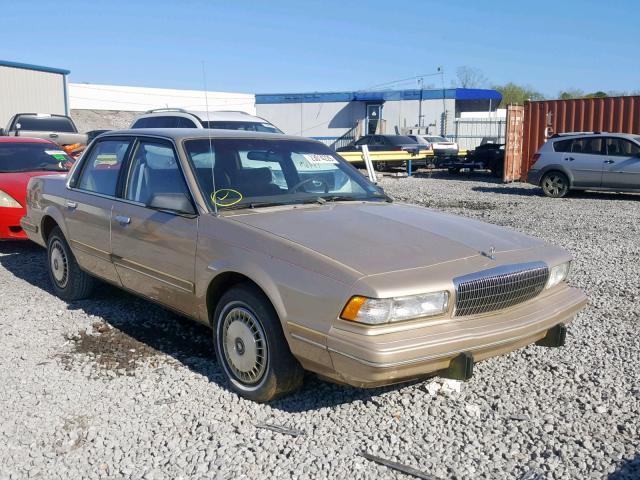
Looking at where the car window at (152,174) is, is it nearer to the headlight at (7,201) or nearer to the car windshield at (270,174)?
the car windshield at (270,174)

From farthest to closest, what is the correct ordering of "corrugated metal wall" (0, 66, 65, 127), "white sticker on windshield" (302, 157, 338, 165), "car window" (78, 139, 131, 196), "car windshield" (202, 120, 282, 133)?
"corrugated metal wall" (0, 66, 65, 127) < "car windshield" (202, 120, 282, 133) < "car window" (78, 139, 131, 196) < "white sticker on windshield" (302, 157, 338, 165)

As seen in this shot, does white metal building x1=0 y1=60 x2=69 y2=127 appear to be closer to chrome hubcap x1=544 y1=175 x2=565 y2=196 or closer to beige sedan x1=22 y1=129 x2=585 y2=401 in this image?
chrome hubcap x1=544 y1=175 x2=565 y2=196

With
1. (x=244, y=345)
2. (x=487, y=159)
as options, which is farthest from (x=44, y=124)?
(x=244, y=345)

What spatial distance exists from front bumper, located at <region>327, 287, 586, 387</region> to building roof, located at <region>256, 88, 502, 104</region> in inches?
1268

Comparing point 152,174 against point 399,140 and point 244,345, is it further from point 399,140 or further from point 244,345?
point 399,140

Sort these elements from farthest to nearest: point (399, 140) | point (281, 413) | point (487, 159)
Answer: point (399, 140)
point (487, 159)
point (281, 413)

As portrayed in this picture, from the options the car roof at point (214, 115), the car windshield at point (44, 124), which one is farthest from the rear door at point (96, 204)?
the car windshield at point (44, 124)

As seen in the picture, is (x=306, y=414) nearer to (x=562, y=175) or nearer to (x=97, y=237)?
(x=97, y=237)

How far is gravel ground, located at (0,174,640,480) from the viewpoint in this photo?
330cm

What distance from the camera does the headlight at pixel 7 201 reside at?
804 centimetres

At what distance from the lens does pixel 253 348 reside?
386 centimetres

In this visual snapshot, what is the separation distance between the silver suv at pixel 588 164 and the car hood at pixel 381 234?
1218 centimetres


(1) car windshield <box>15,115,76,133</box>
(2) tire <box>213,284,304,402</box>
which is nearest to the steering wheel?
(2) tire <box>213,284,304,402</box>

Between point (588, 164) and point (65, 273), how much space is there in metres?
13.2
